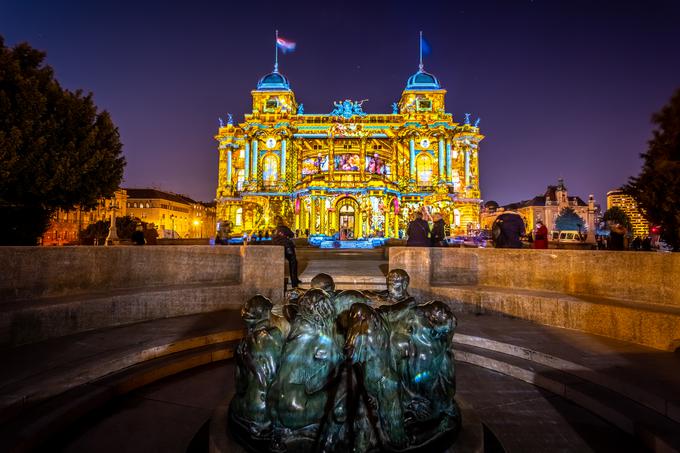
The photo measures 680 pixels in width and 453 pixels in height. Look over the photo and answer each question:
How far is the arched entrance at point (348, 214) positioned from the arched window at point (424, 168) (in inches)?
459

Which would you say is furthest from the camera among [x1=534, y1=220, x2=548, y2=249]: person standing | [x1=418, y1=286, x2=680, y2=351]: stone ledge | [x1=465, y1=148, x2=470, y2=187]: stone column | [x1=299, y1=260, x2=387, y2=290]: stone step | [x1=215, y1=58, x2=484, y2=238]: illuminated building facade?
[x1=465, y1=148, x2=470, y2=187]: stone column

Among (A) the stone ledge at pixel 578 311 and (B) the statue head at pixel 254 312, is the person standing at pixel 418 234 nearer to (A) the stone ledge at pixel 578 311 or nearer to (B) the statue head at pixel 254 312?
(A) the stone ledge at pixel 578 311

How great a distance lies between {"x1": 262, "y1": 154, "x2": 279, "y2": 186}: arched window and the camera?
51594 millimetres

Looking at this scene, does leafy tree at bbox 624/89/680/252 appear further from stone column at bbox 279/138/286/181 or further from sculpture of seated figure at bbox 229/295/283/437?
stone column at bbox 279/138/286/181

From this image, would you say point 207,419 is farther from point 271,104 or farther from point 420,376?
point 271,104

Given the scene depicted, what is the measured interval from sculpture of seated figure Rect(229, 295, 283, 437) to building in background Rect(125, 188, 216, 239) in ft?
257

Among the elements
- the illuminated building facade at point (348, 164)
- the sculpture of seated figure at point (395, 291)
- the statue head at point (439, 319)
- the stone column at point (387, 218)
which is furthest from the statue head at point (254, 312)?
the stone column at point (387, 218)

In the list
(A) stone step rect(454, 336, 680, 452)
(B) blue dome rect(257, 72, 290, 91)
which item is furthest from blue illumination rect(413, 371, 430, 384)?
(B) blue dome rect(257, 72, 290, 91)

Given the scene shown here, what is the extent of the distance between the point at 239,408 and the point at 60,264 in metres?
6.50

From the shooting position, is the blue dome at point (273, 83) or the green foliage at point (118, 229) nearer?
the green foliage at point (118, 229)

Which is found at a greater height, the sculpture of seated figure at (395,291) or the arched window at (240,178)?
the arched window at (240,178)

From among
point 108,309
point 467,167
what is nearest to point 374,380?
point 108,309

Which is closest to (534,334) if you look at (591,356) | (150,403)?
(591,356)

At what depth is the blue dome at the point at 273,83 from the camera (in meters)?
54.2
